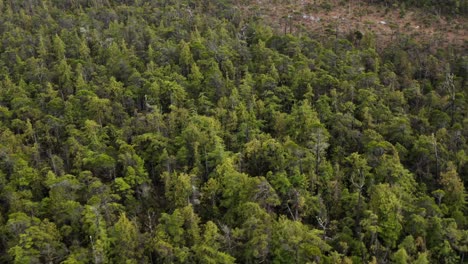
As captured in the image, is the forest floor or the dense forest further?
the forest floor

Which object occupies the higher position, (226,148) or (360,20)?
(360,20)

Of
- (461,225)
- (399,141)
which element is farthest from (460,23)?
(461,225)

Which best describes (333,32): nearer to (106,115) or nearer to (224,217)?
(106,115)

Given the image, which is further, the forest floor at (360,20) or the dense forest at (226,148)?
the forest floor at (360,20)

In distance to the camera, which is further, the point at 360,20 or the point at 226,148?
the point at 360,20
